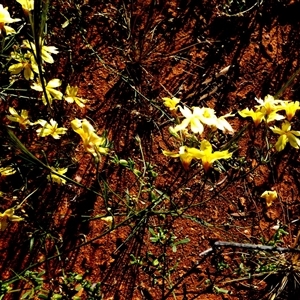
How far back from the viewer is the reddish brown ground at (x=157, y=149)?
2404mm

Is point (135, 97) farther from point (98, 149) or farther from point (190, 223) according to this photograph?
point (98, 149)

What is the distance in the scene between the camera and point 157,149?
2561 millimetres

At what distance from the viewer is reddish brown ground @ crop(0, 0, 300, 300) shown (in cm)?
240

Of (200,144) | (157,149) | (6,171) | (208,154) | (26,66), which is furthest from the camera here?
(157,149)

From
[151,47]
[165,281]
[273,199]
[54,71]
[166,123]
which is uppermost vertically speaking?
[151,47]

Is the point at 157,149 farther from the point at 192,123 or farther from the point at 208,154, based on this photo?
the point at 208,154

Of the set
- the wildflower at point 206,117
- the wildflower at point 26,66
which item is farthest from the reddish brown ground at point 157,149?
the wildflower at point 206,117

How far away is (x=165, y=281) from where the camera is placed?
8.00 feet

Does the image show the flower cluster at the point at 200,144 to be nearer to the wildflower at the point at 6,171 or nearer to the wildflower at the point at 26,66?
the wildflower at the point at 26,66

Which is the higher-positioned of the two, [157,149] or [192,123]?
[192,123]

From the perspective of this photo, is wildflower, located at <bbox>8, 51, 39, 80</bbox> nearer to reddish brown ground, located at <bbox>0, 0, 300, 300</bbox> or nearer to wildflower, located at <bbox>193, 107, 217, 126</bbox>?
reddish brown ground, located at <bbox>0, 0, 300, 300</bbox>

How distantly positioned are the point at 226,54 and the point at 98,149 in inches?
52.9

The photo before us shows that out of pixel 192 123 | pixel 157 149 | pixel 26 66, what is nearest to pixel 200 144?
pixel 192 123

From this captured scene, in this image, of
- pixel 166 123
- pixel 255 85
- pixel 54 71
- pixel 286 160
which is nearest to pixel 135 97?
pixel 166 123
